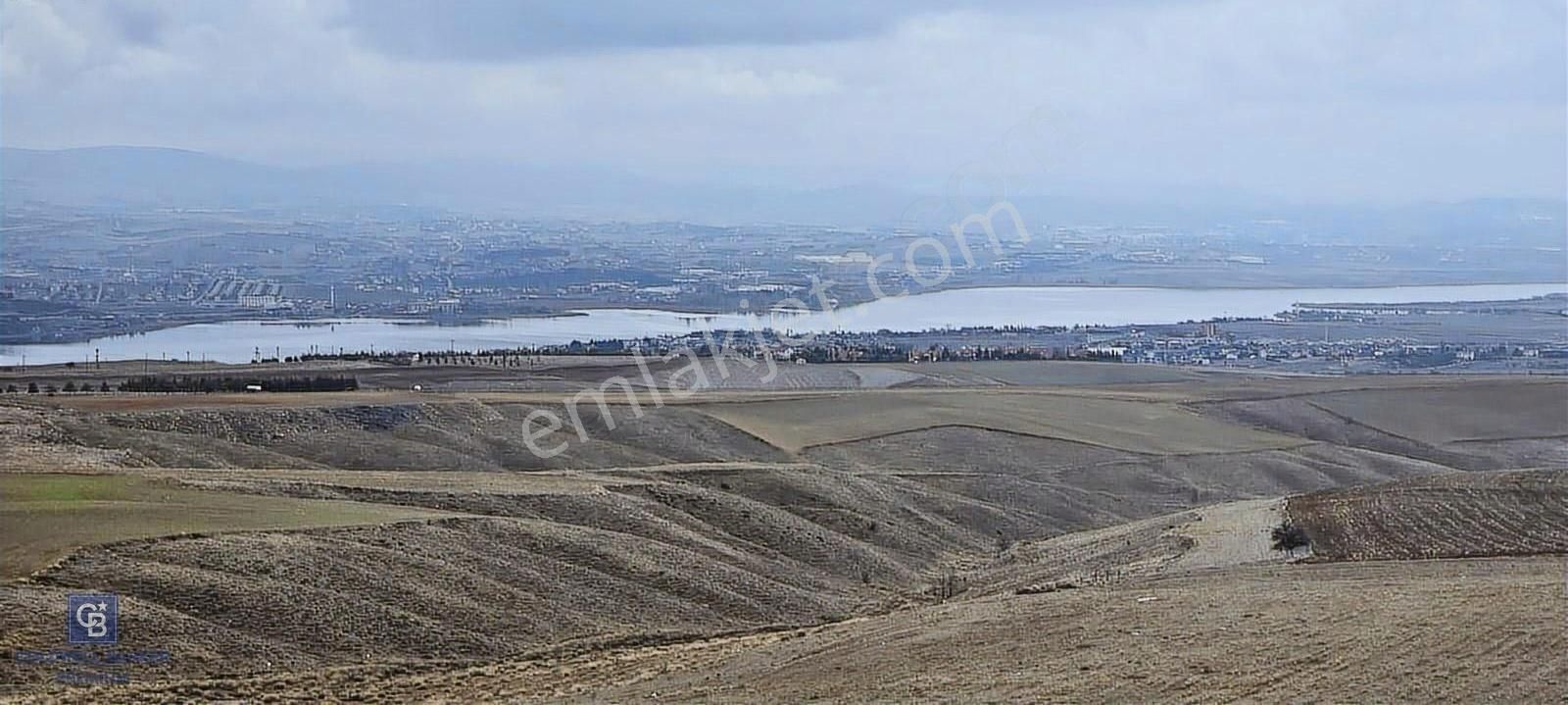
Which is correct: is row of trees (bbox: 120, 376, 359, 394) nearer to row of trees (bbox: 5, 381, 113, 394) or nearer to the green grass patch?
row of trees (bbox: 5, 381, 113, 394)

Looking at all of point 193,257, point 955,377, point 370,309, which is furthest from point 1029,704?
point 193,257

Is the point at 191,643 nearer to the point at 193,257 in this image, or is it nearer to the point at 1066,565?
the point at 1066,565

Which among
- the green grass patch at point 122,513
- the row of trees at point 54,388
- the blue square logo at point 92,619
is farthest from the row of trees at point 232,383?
the blue square logo at point 92,619

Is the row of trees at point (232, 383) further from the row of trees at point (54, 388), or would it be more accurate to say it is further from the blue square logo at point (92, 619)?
the blue square logo at point (92, 619)

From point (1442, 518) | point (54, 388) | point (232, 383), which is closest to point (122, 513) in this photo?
point (1442, 518)

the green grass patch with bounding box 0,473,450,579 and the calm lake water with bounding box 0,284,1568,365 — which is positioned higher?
the calm lake water with bounding box 0,284,1568,365

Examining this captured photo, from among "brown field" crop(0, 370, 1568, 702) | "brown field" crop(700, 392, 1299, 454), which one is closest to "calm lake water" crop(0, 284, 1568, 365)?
"brown field" crop(700, 392, 1299, 454)
